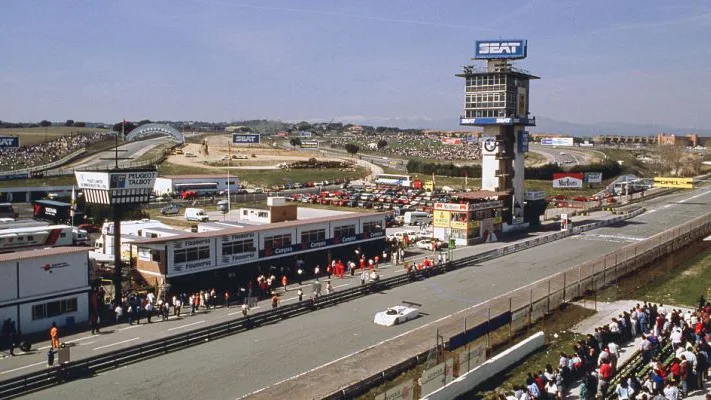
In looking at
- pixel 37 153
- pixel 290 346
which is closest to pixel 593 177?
pixel 290 346

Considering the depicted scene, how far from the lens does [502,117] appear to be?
6303 centimetres

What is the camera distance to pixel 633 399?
18.8 m

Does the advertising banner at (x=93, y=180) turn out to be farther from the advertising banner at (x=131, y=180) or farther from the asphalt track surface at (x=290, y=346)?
the asphalt track surface at (x=290, y=346)

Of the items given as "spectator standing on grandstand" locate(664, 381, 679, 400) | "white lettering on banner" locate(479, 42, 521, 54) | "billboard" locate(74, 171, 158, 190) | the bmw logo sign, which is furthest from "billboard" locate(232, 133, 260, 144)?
"spectator standing on grandstand" locate(664, 381, 679, 400)

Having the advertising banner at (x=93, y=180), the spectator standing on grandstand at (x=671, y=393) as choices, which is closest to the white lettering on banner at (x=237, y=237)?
the advertising banner at (x=93, y=180)

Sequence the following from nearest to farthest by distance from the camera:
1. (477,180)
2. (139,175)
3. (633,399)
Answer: (633,399) < (139,175) < (477,180)

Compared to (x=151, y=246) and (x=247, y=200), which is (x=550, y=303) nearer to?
(x=151, y=246)

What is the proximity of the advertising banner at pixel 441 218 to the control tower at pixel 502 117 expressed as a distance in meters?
9.62

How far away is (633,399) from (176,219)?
55178 millimetres

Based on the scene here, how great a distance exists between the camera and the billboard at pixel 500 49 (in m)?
63.5

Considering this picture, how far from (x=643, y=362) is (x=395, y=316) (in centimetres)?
1141

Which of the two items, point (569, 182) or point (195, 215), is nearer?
point (195, 215)

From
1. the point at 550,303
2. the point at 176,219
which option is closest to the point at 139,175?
the point at 550,303

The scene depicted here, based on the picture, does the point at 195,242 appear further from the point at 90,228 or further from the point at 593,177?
the point at 593,177
